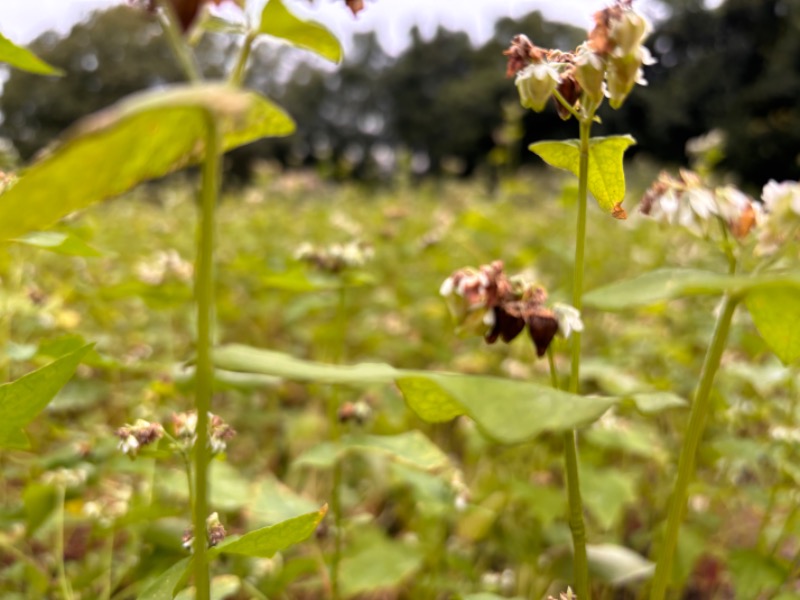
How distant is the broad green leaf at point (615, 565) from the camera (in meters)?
1.15

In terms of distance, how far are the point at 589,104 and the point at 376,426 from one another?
123cm

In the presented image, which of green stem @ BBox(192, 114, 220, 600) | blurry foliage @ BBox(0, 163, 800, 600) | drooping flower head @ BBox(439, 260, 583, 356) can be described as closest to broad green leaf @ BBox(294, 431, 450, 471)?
blurry foliage @ BBox(0, 163, 800, 600)

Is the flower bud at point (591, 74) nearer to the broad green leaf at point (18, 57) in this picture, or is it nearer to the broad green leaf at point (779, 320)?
the broad green leaf at point (779, 320)

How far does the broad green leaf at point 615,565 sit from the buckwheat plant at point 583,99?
61 centimetres

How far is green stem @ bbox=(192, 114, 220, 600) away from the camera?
1.28ft

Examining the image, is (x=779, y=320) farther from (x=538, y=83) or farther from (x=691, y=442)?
(x=538, y=83)

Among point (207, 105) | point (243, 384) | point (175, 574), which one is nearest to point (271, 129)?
point (207, 105)

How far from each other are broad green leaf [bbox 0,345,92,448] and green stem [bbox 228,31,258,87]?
0.24 meters

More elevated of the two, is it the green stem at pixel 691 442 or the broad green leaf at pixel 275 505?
the green stem at pixel 691 442

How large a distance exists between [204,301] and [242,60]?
155 millimetres

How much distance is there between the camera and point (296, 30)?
477 mm

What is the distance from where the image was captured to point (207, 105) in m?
0.30

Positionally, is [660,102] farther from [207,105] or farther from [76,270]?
[207,105]

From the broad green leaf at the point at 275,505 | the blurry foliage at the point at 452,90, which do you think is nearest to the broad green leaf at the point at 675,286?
the broad green leaf at the point at 275,505
